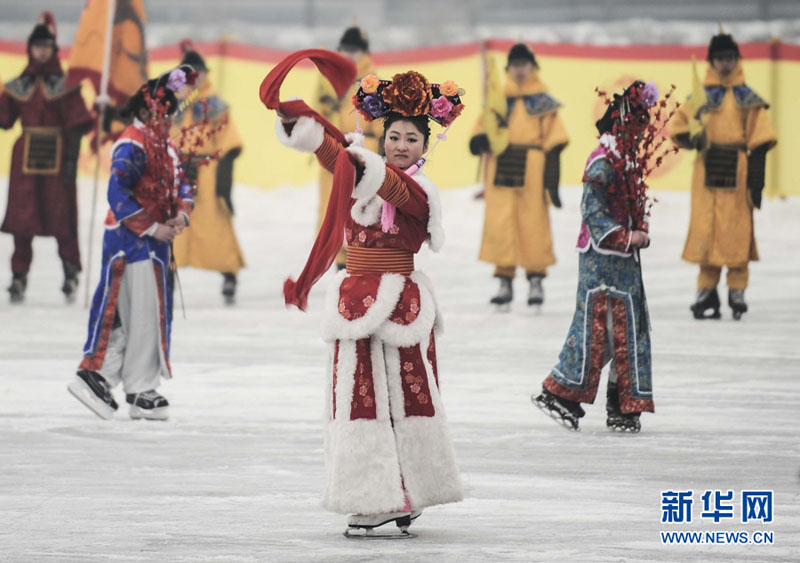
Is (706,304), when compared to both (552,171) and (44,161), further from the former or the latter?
(44,161)

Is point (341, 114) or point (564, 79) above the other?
point (564, 79)

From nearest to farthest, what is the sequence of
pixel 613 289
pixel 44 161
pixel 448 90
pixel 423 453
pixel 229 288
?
pixel 423 453 < pixel 448 90 < pixel 613 289 < pixel 44 161 < pixel 229 288

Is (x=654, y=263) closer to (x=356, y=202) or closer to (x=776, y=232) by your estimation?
(x=776, y=232)

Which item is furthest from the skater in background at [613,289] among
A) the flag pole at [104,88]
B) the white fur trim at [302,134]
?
the flag pole at [104,88]

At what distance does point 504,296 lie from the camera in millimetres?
13008

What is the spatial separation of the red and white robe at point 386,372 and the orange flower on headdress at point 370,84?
1.00 ft

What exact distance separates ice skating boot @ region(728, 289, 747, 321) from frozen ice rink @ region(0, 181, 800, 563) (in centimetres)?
12

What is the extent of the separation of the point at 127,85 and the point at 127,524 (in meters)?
7.97

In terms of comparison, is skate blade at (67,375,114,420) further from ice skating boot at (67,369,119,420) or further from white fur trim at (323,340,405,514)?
white fur trim at (323,340,405,514)

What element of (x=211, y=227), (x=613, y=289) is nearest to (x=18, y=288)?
(x=211, y=227)

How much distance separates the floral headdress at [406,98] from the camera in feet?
17.3

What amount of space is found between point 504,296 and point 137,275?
18.6 feet

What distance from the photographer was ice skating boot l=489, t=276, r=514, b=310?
13.0 m

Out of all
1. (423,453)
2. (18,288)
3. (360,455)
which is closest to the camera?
(360,455)
